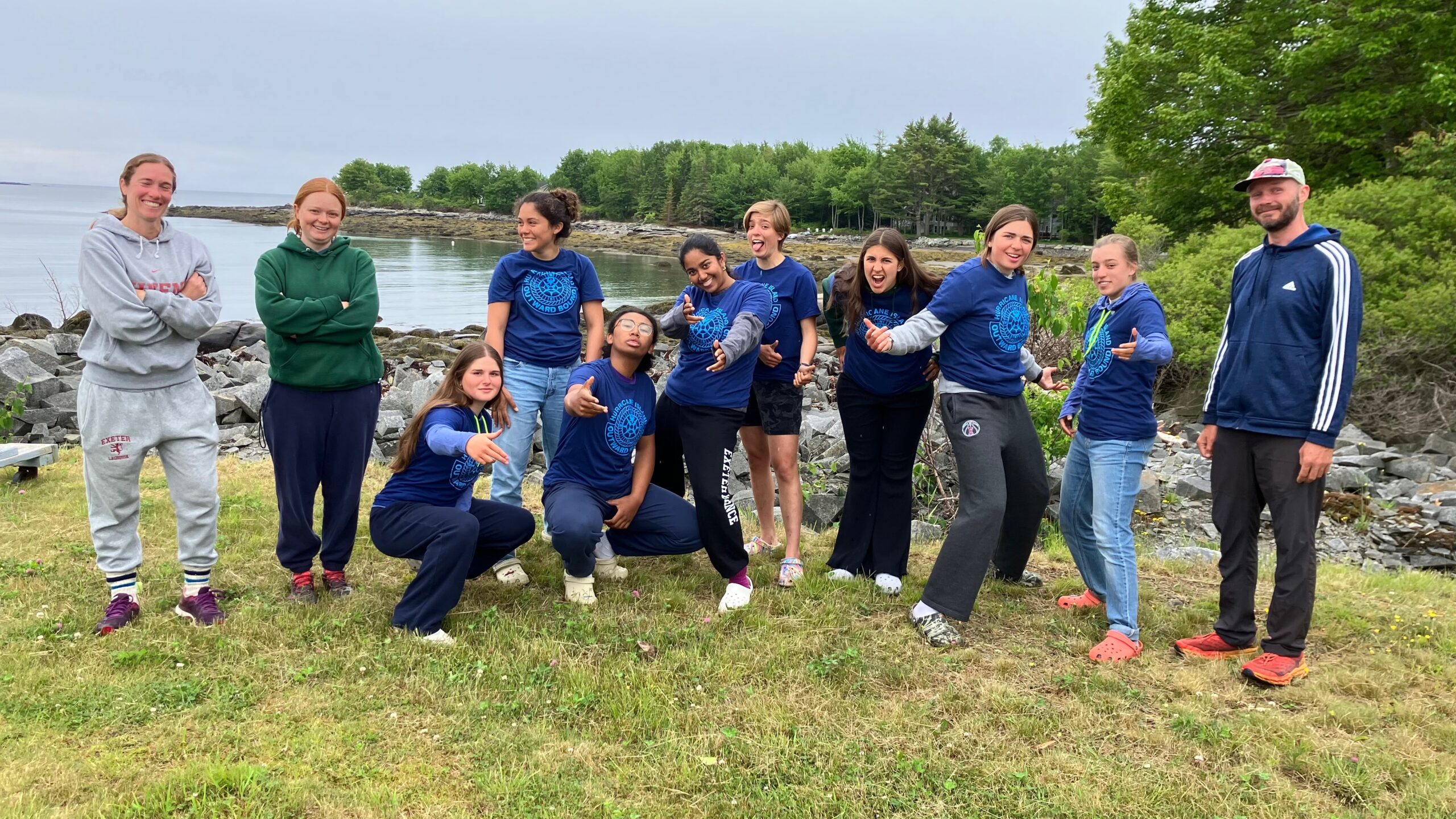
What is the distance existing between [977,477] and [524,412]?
2.57 meters

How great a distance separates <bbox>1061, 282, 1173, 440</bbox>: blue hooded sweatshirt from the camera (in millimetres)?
4367

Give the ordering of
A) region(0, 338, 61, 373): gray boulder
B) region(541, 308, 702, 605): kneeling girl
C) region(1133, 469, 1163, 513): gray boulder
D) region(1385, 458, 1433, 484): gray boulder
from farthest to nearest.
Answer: region(0, 338, 61, 373): gray boulder, region(1385, 458, 1433, 484): gray boulder, region(1133, 469, 1163, 513): gray boulder, region(541, 308, 702, 605): kneeling girl

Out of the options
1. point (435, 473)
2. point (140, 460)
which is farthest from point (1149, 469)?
point (140, 460)

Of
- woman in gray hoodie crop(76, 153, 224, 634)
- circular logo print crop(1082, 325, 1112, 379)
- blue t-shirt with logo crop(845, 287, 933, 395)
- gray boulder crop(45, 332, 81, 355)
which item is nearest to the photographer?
woman in gray hoodie crop(76, 153, 224, 634)

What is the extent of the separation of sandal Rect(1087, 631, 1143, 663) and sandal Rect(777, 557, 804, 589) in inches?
63.5

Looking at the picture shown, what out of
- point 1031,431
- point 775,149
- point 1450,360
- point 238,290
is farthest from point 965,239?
point 1031,431

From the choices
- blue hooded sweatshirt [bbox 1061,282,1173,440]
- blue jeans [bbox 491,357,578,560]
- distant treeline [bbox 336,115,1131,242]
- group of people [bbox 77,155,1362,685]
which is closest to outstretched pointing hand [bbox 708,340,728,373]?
group of people [bbox 77,155,1362,685]

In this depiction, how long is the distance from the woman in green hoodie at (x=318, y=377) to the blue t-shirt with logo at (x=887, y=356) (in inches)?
102

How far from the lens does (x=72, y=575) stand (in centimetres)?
502

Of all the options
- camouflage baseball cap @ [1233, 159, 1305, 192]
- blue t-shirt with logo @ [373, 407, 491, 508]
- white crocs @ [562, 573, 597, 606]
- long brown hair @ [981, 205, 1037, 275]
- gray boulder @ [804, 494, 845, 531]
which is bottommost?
gray boulder @ [804, 494, 845, 531]

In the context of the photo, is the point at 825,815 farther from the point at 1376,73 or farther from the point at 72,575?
the point at 1376,73

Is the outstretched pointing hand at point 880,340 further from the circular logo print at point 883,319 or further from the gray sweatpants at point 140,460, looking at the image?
the gray sweatpants at point 140,460

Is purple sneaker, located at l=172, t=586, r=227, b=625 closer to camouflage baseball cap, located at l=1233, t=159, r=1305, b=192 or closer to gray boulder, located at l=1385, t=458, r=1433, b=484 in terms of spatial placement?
camouflage baseball cap, located at l=1233, t=159, r=1305, b=192

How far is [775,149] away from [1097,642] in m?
125
